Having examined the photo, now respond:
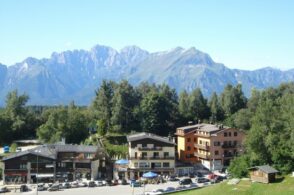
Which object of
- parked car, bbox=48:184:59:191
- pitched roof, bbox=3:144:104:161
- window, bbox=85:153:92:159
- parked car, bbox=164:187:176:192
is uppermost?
pitched roof, bbox=3:144:104:161

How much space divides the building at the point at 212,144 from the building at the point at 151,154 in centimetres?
830

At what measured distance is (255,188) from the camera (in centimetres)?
5325

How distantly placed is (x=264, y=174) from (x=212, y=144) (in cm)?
2929

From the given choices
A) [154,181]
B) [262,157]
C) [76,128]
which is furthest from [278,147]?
[76,128]

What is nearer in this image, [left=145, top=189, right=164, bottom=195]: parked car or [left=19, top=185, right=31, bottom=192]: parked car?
[left=145, top=189, right=164, bottom=195]: parked car

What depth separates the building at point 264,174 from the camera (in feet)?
179

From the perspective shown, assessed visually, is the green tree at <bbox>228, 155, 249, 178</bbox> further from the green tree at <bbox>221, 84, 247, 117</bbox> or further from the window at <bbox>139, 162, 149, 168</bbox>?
the green tree at <bbox>221, 84, 247, 117</bbox>

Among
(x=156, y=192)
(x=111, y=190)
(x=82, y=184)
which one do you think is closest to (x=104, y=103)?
(x=82, y=184)

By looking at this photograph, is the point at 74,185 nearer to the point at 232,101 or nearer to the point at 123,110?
the point at 123,110

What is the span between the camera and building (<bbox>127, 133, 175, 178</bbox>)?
3068 inches

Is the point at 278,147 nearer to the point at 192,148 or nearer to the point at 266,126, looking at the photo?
the point at 266,126

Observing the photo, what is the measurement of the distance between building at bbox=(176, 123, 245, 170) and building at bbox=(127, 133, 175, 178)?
27.2 ft

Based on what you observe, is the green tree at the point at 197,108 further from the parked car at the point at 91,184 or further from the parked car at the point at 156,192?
the parked car at the point at 156,192

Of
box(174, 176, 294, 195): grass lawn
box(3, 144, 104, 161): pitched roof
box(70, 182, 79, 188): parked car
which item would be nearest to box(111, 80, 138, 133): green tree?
box(3, 144, 104, 161): pitched roof
